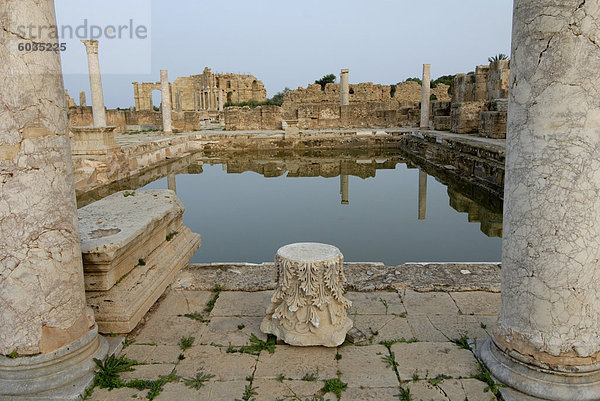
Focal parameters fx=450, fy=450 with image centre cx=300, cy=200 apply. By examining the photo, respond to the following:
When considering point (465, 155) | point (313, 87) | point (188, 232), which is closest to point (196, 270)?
point (188, 232)

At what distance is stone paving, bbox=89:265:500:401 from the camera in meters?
2.60

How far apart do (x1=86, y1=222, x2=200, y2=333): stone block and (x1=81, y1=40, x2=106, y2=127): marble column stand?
463 inches

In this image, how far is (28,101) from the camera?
2.45 metres

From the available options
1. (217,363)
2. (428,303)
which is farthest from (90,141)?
(428,303)

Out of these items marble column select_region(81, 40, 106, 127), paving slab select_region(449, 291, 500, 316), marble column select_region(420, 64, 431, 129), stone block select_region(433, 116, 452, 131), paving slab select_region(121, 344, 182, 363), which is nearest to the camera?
paving slab select_region(121, 344, 182, 363)

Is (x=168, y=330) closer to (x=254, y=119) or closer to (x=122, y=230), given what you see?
(x=122, y=230)

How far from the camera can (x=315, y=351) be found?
3029 mm

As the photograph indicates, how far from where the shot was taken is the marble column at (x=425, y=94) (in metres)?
19.8

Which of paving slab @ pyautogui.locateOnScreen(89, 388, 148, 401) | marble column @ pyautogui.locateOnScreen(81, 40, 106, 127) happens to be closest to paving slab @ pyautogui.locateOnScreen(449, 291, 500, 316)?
paving slab @ pyautogui.locateOnScreen(89, 388, 148, 401)

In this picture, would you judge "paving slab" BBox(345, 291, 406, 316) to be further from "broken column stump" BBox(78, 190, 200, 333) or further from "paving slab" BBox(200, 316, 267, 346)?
"broken column stump" BBox(78, 190, 200, 333)

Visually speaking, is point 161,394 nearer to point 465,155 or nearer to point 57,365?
point 57,365

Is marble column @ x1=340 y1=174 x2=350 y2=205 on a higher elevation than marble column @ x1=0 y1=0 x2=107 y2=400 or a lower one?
lower

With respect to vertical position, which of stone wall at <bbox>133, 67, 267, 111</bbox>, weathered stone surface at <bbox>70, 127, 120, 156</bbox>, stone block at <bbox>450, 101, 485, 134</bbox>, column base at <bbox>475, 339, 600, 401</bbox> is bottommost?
column base at <bbox>475, 339, 600, 401</bbox>

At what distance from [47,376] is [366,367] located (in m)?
1.88
